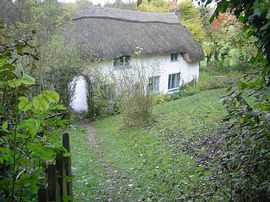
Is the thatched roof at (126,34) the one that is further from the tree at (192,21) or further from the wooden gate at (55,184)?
the wooden gate at (55,184)

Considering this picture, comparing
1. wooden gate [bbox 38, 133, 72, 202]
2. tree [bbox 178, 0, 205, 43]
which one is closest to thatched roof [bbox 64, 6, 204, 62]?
tree [bbox 178, 0, 205, 43]

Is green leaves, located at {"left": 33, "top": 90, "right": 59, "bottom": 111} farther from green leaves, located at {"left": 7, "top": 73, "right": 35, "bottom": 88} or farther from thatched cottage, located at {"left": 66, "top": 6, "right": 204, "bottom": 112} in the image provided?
thatched cottage, located at {"left": 66, "top": 6, "right": 204, "bottom": 112}

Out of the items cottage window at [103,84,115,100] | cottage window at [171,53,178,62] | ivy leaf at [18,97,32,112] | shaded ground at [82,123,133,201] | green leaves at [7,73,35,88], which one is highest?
green leaves at [7,73,35,88]

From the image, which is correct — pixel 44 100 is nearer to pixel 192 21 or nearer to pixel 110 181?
pixel 110 181

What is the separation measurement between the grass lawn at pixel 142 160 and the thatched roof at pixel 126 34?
5958 millimetres

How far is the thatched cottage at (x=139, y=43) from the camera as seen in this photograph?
1731cm

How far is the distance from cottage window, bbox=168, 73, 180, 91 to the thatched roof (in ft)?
5.73

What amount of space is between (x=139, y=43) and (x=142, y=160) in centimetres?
1292

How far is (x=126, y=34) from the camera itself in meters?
20.0

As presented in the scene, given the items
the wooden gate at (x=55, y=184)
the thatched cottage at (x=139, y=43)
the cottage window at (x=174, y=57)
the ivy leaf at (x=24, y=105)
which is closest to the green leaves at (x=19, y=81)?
the ivy leaf at (x=24, y=105)

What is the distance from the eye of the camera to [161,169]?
7.11 m

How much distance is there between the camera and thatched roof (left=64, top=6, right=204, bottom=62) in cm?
1762

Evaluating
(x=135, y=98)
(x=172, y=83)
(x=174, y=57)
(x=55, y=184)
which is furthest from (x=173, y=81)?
(x=55, y=184)

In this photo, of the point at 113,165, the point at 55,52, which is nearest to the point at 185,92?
the point at 55,52
